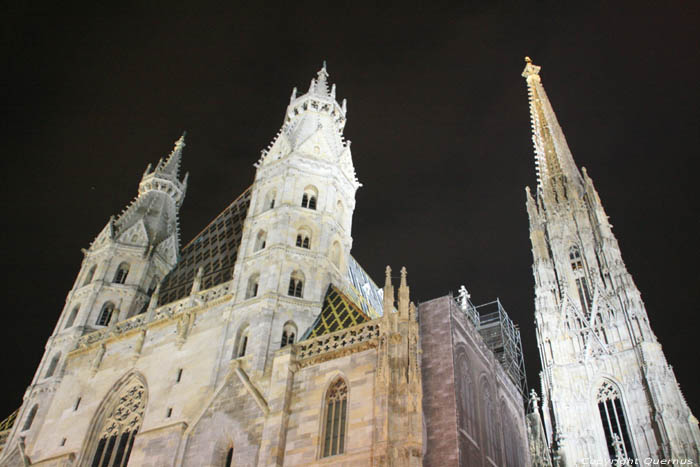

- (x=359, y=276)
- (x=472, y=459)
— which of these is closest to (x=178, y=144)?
(x=359, y=276)

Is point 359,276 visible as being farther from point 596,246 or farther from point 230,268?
point 596,246

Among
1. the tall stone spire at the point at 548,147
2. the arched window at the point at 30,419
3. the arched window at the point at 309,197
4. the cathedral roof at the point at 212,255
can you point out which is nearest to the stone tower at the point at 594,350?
the tall stone spire at the point at 548,147

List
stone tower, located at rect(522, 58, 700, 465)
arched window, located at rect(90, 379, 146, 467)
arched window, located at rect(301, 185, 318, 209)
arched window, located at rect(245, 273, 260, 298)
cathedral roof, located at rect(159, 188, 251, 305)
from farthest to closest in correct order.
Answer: stone tower, located at rect(522, 58, 700, 465) < cathedral roof, located at rect(159, 188, 251, 305) < arched window, located at rect(301, 185, 318, 209) < arched window, located at rect(245, 273, 260, 298) < arched window, located at rect(90, 379, 146, 467)

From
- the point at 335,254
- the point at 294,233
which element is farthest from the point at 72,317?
the point at 335,254

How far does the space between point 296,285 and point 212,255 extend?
865 cm

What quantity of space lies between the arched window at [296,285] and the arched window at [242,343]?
2.38 meters

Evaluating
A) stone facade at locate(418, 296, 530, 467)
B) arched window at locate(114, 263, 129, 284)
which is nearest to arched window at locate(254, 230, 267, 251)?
stone facade at locate(418, 296, 530, 467)

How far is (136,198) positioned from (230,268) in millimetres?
13057

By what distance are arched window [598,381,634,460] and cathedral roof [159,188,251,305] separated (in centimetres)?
2659

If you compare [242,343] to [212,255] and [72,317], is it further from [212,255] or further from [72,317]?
[72,317]

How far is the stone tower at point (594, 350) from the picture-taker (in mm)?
41156

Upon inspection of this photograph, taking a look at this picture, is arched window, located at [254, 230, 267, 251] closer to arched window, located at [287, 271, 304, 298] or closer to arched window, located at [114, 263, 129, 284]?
arched window, located at [287, 271, 304, 298]

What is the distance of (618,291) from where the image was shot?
50000 millimetres

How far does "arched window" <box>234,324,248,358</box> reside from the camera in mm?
26089
